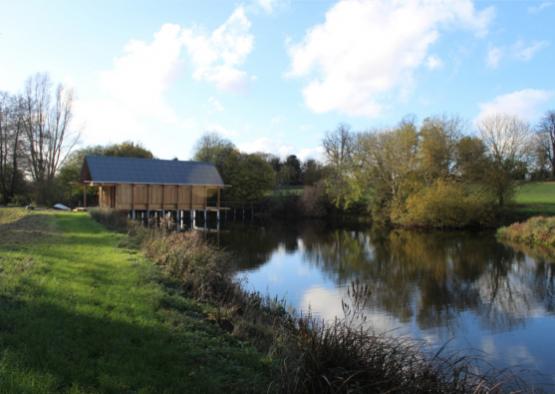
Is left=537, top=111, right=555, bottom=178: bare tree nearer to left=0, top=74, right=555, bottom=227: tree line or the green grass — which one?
left=0, top=74, right=555, bottom=227: tree line

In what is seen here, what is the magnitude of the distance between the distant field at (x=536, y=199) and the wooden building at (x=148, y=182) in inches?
810

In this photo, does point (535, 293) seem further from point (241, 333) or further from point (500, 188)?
point (500, 188)

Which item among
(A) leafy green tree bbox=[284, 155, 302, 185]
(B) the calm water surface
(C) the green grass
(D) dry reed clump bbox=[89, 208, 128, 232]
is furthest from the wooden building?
(C) the green grass

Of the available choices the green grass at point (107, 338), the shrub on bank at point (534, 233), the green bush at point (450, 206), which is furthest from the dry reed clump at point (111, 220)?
the green bush at point (450, 206)

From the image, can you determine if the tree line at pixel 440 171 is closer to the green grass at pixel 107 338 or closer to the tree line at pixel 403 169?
the tree line at pixel 403 169

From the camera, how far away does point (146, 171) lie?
30625 mm

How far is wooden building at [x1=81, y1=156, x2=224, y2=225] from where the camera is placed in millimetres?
29203

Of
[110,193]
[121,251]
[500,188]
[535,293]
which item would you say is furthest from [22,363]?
[500,188]

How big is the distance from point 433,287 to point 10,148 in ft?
95.0

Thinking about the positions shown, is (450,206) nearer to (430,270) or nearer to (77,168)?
(430,270)

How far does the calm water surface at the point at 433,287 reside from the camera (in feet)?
24.8

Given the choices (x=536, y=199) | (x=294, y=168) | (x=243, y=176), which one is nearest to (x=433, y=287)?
(x=536, y=199)

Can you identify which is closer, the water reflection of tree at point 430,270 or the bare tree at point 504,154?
the water reflection of tree at point 430,270

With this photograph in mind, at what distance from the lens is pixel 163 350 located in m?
4.18
